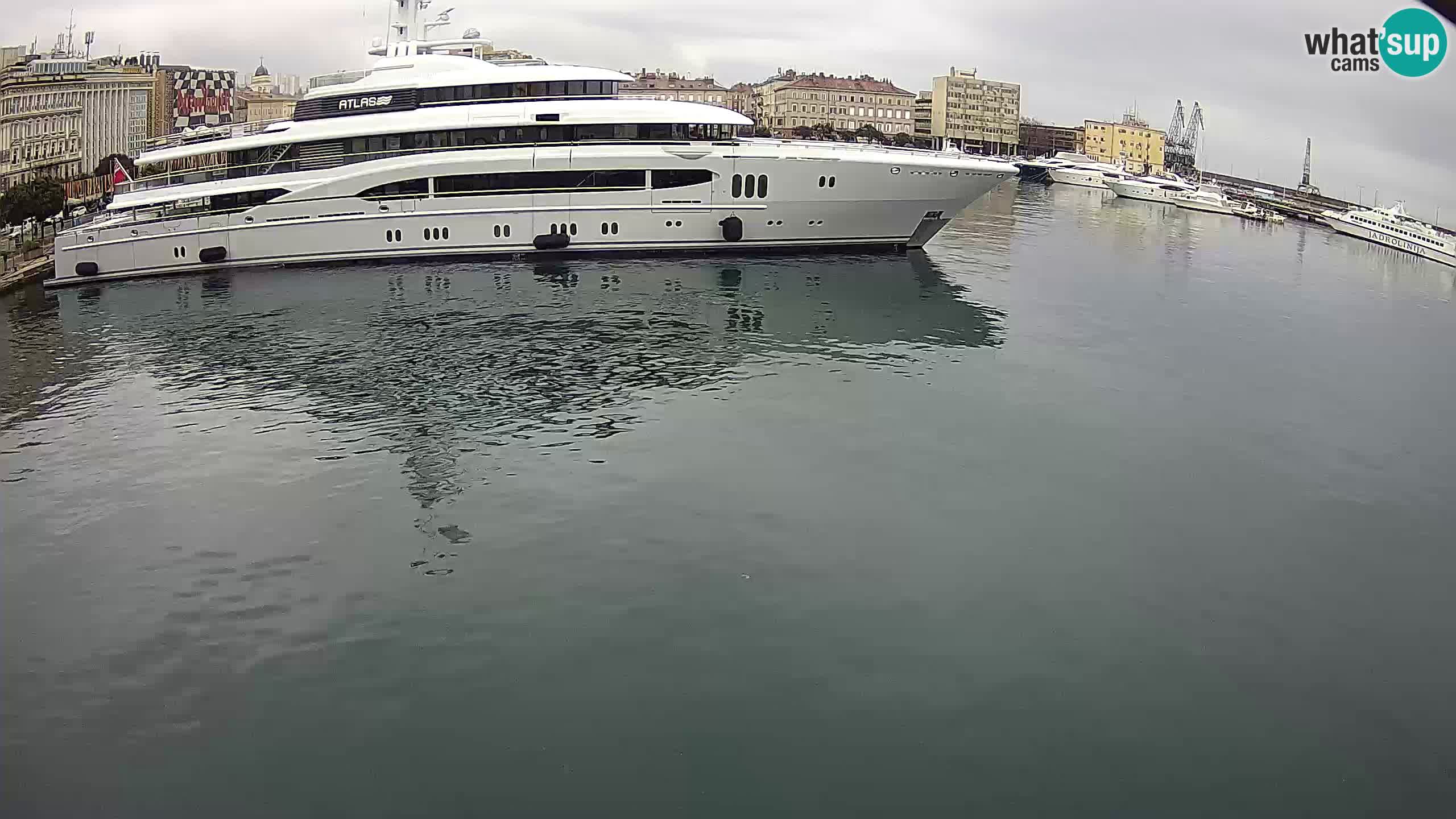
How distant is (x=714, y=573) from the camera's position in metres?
11.6

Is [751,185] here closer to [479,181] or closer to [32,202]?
[479,181]

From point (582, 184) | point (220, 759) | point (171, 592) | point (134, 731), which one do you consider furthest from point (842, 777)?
point (582, 184)

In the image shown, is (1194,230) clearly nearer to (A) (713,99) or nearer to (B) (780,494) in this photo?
(B) (780,494)

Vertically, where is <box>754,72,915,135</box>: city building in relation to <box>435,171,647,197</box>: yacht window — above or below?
above

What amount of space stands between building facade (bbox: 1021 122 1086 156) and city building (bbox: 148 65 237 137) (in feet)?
296

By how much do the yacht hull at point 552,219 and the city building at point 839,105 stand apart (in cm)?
8307

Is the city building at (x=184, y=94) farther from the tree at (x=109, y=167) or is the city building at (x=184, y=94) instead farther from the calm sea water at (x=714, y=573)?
the calm sea water at (x=714, y=573)

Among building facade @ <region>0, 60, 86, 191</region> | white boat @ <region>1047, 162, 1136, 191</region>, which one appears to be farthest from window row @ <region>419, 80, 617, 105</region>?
white boat @ <region>1047, 162, 1136, 191</region>

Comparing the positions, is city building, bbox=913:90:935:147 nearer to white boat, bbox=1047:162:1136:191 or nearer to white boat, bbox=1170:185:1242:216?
white boat, bbox=1047:162:1136:191

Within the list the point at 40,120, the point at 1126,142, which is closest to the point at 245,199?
the point at 40,120

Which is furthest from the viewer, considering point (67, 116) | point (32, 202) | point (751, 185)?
point (67, 116)

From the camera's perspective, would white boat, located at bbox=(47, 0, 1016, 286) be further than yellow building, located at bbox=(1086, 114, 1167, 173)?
No

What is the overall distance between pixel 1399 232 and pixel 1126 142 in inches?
3515

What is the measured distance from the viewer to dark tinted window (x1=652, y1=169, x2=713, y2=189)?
31.0 metres
